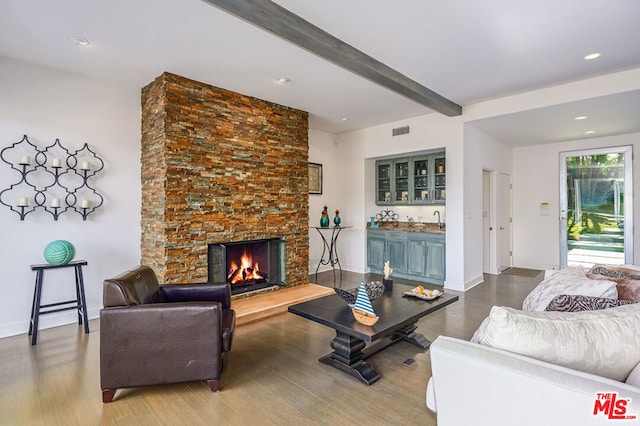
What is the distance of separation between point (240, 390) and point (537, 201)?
7107mm

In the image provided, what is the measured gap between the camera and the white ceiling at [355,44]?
Answer: 265 cm

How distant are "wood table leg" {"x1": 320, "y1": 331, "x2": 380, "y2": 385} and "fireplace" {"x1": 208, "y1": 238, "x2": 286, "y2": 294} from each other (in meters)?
2.04

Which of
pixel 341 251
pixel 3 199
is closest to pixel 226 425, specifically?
pixel 3 199

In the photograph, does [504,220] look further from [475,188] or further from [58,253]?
[58,253]

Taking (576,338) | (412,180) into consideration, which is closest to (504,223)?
(412,180)

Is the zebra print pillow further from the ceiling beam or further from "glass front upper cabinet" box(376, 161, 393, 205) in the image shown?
"glass front upper cabinet" box(376, 161, 393, 205)

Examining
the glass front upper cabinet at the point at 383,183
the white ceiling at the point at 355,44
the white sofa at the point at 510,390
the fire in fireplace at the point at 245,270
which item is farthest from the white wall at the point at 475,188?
the white sofa at the point at 510,390

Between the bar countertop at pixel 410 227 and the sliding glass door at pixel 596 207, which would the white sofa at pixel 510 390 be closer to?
the bar countertop at pixel 410 227

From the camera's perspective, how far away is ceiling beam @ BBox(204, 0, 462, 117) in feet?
8.19

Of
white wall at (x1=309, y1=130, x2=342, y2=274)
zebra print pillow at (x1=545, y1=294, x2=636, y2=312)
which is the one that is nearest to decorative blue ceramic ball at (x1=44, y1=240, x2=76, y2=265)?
white wall at (x1=309, y1=130, x2=342, y2=274)

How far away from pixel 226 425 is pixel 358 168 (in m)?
5.32

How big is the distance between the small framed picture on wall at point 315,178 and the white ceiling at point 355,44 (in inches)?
74.0

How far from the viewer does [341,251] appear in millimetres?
6996

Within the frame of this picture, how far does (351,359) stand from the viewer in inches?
105
